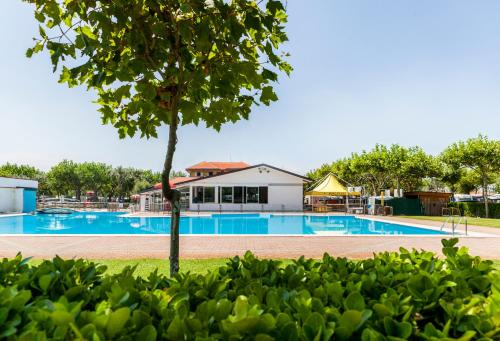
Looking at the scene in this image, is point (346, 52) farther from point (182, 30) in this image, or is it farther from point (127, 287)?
point (127, 287)

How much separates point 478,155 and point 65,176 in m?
60.9

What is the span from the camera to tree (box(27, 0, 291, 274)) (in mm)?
2859

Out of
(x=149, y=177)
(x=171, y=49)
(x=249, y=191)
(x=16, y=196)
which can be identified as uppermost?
(x=149, y=177)

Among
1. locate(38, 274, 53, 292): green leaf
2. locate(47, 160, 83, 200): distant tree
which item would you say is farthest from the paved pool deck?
locate(47, 160, 83, 200): distant tree

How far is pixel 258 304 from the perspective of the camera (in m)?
1.87

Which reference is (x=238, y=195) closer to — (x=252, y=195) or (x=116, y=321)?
(x=252, y=195)

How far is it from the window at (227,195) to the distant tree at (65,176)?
3786 centimetres

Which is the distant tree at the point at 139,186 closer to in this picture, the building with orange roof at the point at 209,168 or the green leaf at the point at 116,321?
the building with orange roof at the point at 209,168

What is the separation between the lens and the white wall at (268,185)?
1481 inches

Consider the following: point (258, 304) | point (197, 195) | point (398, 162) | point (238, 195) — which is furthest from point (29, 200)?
point (258, 304)

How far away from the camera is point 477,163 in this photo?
3152cm

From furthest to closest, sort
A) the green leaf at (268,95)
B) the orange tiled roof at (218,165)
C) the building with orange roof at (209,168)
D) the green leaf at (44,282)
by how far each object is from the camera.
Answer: the orange tiled roof at (218,165), the building with orange roof at (209,168), the green leaf at (268,95), the green leaf at (44,282)

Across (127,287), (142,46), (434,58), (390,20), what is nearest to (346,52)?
(390,20)

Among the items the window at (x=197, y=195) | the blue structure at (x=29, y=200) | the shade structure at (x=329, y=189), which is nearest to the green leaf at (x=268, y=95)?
the shade structure at (x=329, y=189)
